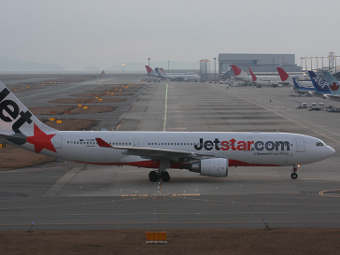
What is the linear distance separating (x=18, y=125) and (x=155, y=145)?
394 inches

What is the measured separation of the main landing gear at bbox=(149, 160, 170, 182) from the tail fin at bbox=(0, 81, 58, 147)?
7387 mm

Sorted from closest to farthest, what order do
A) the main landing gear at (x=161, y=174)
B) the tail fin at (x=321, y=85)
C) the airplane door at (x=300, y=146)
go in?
the main landing gear at (x=161, y=174)
the airplane door at (x=300, y=146)
the tail fin at (x=321, y=85)

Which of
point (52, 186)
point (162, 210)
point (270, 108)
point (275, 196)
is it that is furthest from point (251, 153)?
point (270, 108)

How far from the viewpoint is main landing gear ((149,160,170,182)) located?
37.7 meters

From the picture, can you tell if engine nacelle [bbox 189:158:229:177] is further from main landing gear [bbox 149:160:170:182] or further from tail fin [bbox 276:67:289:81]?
tail fin [bbox 276:67:289:81]

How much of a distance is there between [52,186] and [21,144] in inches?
156

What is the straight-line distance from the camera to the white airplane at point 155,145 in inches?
1491

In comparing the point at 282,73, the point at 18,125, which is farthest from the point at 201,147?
the point at 282,73

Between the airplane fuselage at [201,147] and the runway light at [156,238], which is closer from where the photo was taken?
the runway light at [156,238]

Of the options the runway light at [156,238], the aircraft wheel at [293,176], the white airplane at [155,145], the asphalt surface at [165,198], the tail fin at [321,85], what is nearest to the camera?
the runway light at [156,238]

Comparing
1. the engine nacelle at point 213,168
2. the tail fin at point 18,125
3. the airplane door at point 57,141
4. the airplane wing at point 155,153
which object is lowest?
the engine nacelle at point 213,168

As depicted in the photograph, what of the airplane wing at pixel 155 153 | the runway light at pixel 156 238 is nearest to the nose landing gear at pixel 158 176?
the airplane wing at pixel 155 153

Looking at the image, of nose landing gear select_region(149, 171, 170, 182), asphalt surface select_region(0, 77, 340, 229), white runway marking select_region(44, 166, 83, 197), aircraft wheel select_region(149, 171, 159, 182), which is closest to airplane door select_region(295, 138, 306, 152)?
asphalt surface select_region(0, 77, 340, 229)

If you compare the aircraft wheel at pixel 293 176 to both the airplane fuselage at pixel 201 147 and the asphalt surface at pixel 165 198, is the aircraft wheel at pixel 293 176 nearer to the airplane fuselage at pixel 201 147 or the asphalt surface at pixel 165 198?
the asphalt surface at pixel 165 198
